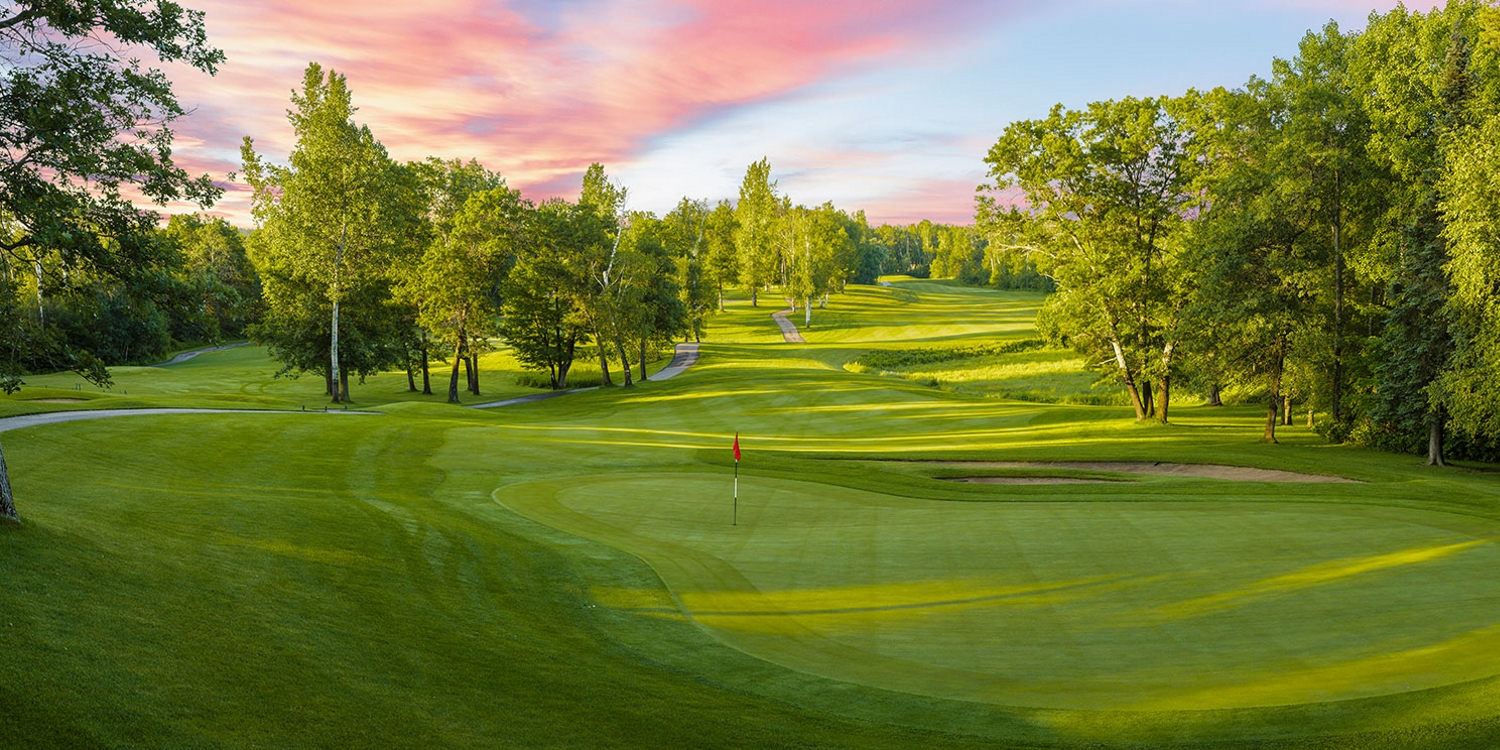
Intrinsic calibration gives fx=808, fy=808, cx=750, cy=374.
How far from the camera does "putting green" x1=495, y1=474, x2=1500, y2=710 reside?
9.22 meters

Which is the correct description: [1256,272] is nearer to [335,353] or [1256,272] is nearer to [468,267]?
[468,267]

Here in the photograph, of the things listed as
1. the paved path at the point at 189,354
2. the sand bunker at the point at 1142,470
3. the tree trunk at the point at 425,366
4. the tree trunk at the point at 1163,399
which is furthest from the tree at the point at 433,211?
the tree trunk at the point at 1163,399

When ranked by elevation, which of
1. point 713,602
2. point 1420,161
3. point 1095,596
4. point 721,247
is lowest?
point 713,602

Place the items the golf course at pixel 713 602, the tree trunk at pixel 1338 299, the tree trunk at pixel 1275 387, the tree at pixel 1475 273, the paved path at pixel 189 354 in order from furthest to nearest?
1. the paved path at pixel 189 354
2. the tree trunk at pixel 1275 387
3. the tree trunk at pixel 1338 299
4. the tree at pixel 1475 273
5. the golf course at pixel 713 602

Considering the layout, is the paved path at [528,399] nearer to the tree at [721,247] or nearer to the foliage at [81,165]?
the tree at [721,247]

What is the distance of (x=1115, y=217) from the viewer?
38.5 metres

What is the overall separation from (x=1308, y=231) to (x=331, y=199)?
49.5 metres

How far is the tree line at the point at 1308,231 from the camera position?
2688cm

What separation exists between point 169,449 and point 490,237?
120 ft

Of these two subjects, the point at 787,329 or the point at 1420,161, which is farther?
the point at 787,329

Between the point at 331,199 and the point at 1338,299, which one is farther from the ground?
the point at 331,199

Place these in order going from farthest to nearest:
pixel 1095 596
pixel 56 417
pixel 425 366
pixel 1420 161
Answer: pixel 425 366, pixel 1420 161, pixel 56 417, pixel 1095 596

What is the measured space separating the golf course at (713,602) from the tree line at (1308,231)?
6051 millimetres

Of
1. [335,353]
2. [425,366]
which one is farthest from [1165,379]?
[425,366]
